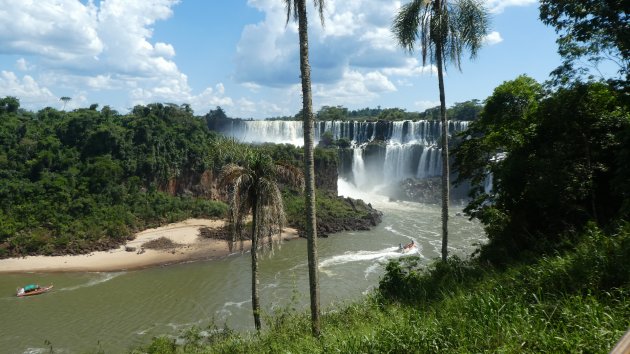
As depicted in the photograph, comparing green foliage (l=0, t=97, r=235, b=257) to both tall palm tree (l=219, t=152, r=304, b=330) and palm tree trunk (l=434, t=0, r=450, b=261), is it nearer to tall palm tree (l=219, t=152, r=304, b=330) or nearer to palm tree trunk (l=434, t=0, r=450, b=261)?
tall palm tree (l=219, t=152, r=304, b=330)

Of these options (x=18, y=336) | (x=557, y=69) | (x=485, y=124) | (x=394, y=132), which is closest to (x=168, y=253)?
(x=18, y=336)

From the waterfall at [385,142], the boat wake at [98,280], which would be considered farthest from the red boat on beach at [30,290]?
the waterfall at [385,142]

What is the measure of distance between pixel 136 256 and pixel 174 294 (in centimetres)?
983

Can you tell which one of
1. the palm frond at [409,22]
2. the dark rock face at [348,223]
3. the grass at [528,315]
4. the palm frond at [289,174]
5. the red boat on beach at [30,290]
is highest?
the palm frond at [409,22]

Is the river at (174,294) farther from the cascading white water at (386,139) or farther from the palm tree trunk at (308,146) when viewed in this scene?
the cascading white water at (386,139)

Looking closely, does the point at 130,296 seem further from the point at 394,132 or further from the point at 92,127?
the point at 394,132

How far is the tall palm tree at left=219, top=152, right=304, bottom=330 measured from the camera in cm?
1211

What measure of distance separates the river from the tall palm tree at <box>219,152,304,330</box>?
14.8ft

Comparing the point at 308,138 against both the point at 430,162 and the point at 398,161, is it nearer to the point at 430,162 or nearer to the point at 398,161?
the point at 430,162

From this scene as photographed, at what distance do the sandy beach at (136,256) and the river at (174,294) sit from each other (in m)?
1.15

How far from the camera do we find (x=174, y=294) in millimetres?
25359

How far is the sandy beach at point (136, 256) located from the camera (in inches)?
1217

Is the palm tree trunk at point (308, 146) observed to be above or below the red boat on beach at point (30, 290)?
above

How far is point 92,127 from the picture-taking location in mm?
47656
